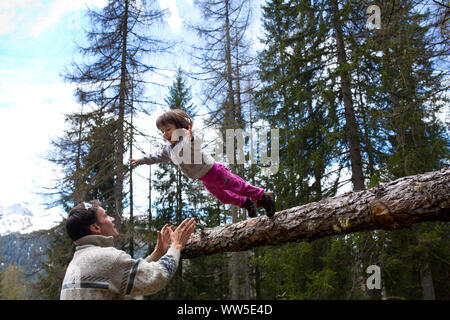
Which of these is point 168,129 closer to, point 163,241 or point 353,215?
point 163,241

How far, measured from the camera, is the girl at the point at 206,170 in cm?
349

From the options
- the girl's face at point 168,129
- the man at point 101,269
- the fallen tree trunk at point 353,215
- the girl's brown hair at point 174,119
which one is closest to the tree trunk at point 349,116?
the fallen tree trunk at point 353,215

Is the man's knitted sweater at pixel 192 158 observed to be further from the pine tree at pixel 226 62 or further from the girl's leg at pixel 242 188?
the pine tree at pixel 226 62

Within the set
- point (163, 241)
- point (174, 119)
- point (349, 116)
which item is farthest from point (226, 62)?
point (163, 241)

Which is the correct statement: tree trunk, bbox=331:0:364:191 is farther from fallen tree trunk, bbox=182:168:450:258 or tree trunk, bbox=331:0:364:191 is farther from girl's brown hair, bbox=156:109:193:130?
girl's brown hair, bbox=156:109:193:130

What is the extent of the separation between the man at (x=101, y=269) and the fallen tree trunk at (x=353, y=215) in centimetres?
159

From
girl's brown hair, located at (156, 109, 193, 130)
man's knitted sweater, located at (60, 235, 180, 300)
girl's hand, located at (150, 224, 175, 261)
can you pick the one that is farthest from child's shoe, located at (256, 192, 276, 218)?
man's knitted sweater, located at (60, 235, 180, 300)

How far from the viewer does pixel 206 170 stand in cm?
348

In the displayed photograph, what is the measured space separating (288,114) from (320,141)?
129 centimetres

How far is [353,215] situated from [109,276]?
2134 millimetres

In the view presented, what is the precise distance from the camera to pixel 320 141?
30.5ft
